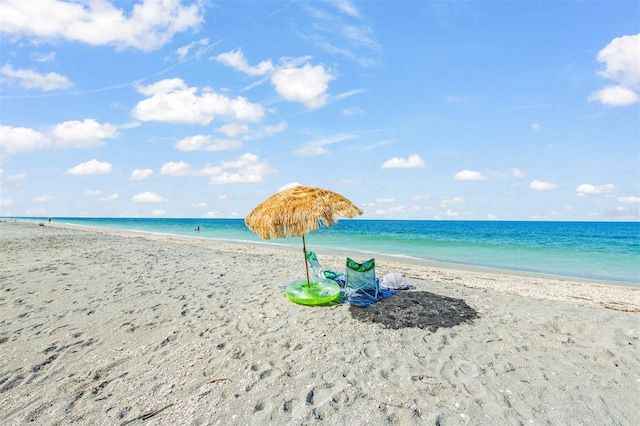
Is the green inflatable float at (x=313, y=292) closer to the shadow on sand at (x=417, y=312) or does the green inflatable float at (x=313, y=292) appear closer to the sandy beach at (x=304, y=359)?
the sandy beach at (x=304, y=359)

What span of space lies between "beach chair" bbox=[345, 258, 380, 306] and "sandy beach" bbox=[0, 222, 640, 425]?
1.11ft

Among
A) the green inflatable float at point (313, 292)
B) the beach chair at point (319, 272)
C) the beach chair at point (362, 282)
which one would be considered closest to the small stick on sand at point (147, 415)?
the green inflatable float at point (313, 292)

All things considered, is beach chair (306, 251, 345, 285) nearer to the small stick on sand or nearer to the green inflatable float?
the green inflatable float

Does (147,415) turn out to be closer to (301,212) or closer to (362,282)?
(301,212)

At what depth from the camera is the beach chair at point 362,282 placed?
6215 millimetres

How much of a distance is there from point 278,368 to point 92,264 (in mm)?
8347

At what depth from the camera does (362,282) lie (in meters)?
6.27

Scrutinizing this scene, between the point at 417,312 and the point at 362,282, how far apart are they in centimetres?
108

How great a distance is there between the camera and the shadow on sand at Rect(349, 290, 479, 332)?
5.29 m

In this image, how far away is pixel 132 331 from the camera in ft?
17.3

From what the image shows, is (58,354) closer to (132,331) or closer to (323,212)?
(132,331)

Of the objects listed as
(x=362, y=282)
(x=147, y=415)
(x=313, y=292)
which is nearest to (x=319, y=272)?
(x=313, y=292)

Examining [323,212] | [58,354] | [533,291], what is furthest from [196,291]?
[533,291]

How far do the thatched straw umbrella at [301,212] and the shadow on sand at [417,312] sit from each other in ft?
5.35
